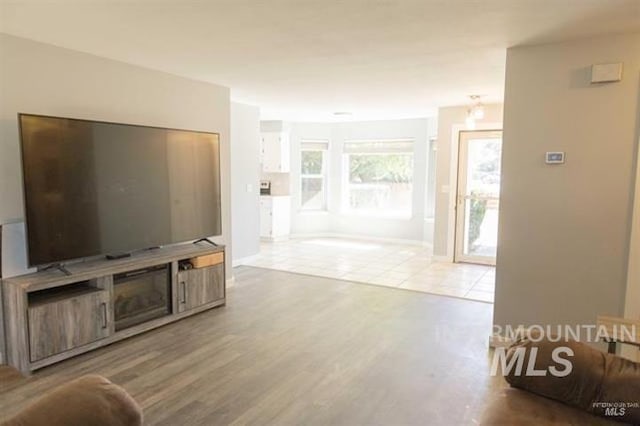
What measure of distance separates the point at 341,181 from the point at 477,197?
326 cm

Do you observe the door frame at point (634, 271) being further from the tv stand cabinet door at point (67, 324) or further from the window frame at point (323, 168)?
the window frame at point (323, 168)

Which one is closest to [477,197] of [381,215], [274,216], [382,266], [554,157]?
[382,266]

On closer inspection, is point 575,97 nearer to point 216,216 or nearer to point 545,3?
point 545,3

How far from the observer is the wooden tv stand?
115 inches

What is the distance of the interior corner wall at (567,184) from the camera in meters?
3.00

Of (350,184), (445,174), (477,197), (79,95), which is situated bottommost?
(477,197)

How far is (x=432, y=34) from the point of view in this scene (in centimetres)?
297

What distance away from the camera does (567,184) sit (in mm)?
3176

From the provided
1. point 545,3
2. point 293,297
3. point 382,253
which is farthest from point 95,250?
point 382,253

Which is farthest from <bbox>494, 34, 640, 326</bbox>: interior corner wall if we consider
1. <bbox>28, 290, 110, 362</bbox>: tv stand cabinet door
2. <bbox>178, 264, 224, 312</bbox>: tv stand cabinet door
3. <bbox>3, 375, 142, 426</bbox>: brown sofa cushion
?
<bbox>28, 290, 110, 362</bbox>: tv stand cabinet door

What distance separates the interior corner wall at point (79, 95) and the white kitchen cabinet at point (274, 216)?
3463 mm

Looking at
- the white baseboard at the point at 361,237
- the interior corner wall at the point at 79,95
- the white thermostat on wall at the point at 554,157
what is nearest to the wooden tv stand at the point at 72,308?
the interior corner wall at the point at 79,95

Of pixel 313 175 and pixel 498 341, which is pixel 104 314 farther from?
pixel 313 175

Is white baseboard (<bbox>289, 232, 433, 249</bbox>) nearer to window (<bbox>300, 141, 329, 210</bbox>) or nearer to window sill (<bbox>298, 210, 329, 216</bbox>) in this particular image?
window sill (<bbox>298, 210, 329, 216</bbox>)
